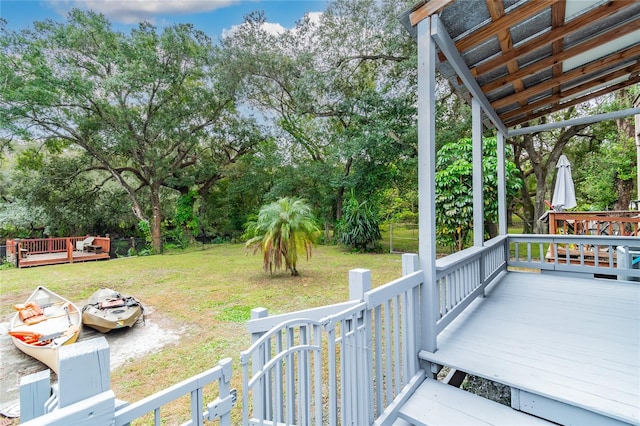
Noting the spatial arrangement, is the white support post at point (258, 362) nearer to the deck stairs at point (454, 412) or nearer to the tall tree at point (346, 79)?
the deck stairs at point (454, 412)

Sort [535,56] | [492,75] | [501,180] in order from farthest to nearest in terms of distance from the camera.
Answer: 1. [501,180]
2. [492,75]
3. [535,56]

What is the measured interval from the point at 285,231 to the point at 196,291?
2.12 meters

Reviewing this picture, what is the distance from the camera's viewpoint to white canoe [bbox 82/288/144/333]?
3848 mm

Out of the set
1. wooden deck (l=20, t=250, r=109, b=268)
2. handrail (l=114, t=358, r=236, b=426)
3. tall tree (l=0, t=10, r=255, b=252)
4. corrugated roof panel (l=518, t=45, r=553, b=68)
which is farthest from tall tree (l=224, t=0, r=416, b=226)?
handrail (l=114, t=358, r=236, b=426)

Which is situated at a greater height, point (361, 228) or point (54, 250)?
point (361, 228)

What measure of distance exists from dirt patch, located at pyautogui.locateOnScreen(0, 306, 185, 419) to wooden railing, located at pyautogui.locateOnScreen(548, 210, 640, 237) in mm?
6548

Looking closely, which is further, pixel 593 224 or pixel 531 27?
pixel 593 224

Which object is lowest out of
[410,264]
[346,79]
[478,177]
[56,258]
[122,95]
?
[56,258]

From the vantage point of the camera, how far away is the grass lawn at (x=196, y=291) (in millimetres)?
3018

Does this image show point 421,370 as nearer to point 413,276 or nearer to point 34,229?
point 413,276

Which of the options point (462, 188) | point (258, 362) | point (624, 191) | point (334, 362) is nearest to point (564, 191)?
point (462, 188)

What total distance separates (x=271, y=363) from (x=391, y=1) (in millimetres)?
10439

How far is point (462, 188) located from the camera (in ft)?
20.2

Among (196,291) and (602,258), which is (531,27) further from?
(196,291)
